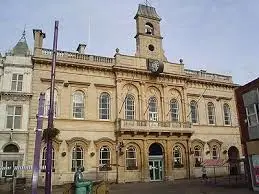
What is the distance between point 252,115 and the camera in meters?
20.8

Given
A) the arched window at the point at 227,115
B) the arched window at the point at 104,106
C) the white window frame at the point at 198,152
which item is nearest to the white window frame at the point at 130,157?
the arched window at the point at 104,106

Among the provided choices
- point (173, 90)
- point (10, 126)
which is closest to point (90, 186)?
point (10, 126)

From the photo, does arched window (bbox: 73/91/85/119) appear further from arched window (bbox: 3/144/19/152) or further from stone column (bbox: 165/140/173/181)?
stone column (bbox: 165/140/173/181)

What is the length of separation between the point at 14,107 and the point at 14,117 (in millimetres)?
930

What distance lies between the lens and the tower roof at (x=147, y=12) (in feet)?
117

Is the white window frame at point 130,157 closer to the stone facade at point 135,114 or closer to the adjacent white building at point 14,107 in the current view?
the stone facade at point 135,114

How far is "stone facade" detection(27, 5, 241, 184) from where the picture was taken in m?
28.0

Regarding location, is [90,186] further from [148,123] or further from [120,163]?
[148,123]

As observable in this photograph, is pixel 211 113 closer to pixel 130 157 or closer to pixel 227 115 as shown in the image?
pixel 227 115

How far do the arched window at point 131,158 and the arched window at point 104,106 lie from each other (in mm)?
4099

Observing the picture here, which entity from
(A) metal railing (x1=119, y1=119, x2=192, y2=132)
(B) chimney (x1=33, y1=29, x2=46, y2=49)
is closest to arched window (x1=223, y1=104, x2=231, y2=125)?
(A) metal railing (x1=119, y1=119, x2=192, y2=132)

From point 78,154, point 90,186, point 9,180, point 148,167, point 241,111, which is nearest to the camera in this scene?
point 90,186

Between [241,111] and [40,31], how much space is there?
20692 millimetres

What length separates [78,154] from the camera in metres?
27.9
